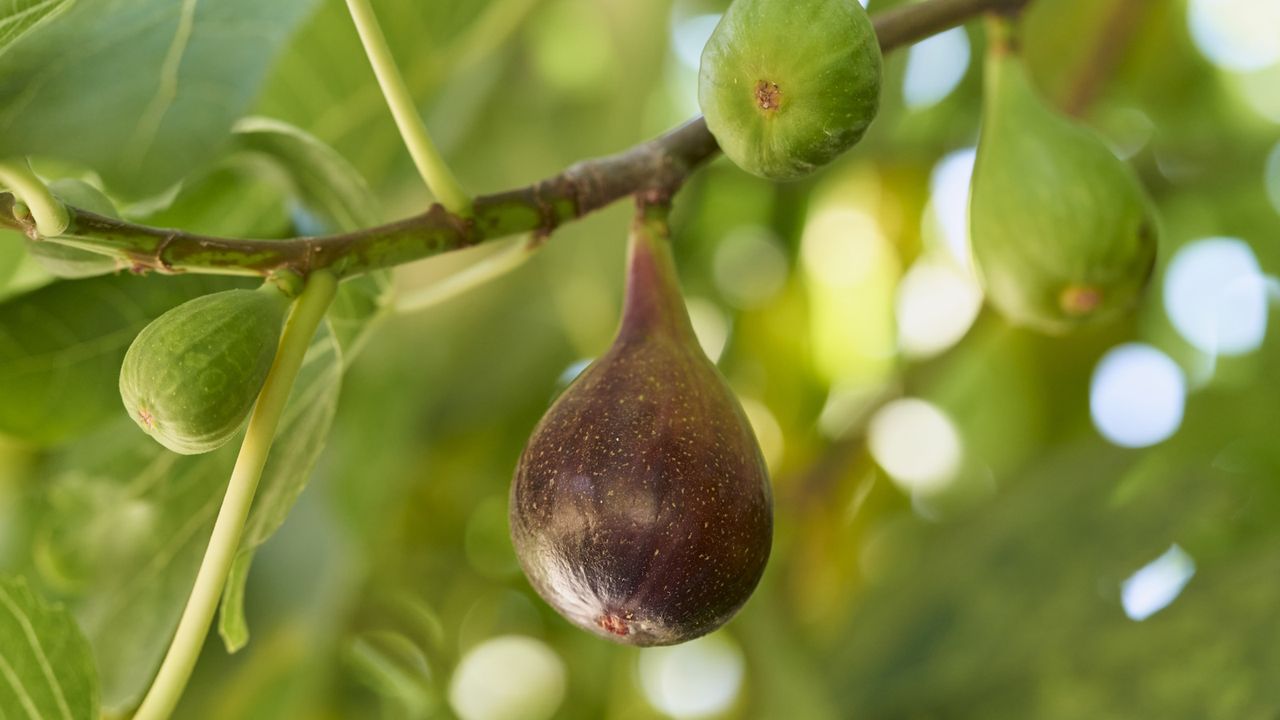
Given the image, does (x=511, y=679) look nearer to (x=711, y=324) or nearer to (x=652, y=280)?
(x=711, y=324)

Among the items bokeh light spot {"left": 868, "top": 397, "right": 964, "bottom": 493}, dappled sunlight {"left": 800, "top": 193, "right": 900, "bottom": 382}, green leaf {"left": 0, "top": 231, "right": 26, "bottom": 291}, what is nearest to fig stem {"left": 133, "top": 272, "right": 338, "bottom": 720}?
green leaf {"left": 0, "top": 231, "right": 26, "bottom": 291}

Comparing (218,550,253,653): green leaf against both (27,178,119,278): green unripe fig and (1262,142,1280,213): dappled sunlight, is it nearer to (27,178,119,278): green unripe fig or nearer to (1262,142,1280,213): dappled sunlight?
(27,178,119,278): green unripe fig

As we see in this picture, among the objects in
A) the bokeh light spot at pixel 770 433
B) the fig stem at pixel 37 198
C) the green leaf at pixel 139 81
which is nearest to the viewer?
the fig stem at pixel 37 198

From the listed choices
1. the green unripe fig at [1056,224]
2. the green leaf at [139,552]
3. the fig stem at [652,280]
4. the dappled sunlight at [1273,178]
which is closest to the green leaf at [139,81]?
the green leaf at [139,552]

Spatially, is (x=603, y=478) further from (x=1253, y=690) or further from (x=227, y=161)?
(x=1253, y=690)

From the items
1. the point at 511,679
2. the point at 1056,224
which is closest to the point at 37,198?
the point at 1056,224

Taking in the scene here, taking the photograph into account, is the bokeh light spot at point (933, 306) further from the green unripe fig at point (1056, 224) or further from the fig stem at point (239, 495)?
the fig stem at point (239, 495)

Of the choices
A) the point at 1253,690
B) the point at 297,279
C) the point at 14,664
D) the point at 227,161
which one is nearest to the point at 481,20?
the point at 227,161

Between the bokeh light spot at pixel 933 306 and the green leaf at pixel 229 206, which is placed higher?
the green leaf at pixel 229 206
